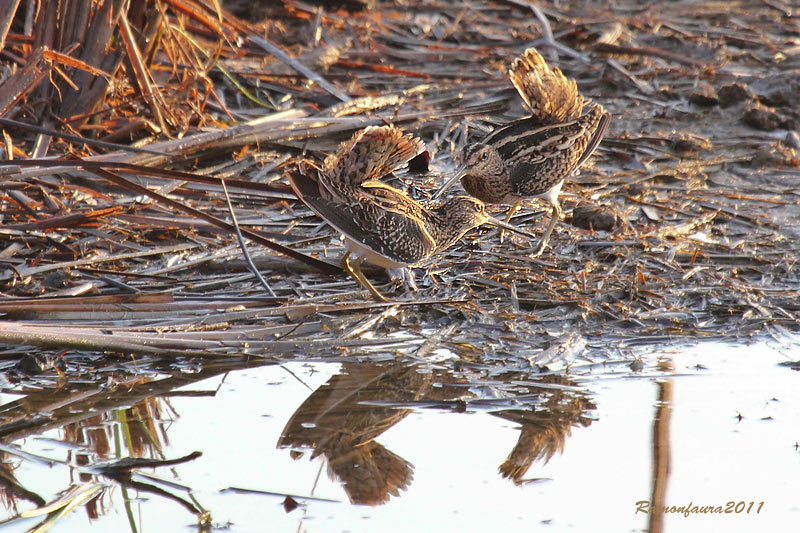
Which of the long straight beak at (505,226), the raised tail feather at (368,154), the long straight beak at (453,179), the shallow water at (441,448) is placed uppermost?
the long straight beak at (453,179)

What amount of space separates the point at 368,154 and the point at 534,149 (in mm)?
1345

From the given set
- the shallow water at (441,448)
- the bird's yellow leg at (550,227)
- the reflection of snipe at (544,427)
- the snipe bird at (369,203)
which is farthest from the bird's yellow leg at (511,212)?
the reflection of snipe at (544,427)

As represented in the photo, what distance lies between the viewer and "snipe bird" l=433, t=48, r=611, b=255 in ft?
18.8

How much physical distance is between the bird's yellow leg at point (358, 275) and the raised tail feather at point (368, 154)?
42cm

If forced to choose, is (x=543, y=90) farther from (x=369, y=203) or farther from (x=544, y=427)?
(x=544, y=427)

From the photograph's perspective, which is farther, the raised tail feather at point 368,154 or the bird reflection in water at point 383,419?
the raised tail feather at point 368,154

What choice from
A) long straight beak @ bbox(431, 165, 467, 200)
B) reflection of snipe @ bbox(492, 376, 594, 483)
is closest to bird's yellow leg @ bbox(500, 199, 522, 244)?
long straight beak @ bbox(431, 165, 467, 200)

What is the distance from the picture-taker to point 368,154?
4801 millimetres

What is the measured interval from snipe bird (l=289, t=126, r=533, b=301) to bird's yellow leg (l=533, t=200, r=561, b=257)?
0.81m

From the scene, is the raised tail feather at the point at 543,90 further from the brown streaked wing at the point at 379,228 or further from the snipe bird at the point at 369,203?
the brown streaked wing at the point at 379,228

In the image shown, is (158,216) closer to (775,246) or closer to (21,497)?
(21,497)

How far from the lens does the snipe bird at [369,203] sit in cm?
476

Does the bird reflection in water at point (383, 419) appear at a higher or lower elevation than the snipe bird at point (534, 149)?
lower

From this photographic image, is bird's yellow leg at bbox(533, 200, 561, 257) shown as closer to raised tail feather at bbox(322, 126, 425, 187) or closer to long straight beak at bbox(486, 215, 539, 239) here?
long straight beak at bbox(486, 215, 539, 239)
